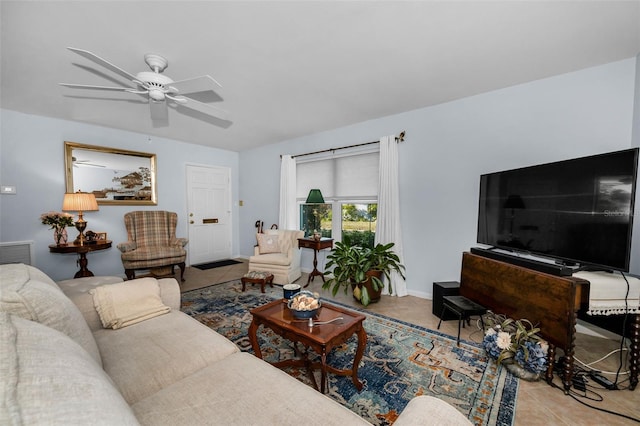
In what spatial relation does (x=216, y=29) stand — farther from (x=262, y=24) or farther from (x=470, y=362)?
(x=470, y=362)

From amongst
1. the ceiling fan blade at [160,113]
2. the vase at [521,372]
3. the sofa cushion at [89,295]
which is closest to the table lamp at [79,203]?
the ceiling fan blade at [160,113]

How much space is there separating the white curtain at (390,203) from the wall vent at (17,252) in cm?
485

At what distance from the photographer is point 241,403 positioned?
1.00 meters

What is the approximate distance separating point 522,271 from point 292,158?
12.3ft

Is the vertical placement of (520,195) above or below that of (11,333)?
above

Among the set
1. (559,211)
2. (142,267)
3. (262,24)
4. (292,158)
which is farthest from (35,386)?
(292,158)

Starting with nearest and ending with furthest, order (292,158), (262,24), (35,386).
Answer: (35,386) → (262,24) → (292,158)

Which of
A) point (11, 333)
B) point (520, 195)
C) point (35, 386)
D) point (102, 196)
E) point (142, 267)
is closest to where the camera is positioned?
point (35, 386)

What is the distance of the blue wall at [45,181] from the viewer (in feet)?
11.0

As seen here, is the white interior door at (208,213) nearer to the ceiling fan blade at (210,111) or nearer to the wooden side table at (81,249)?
the wooden side table at (81,249)

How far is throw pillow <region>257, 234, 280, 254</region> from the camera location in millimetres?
4074

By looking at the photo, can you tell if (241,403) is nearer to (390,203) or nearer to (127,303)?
(127,303)

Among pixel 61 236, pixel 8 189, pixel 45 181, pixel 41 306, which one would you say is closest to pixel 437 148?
pixel 41 306

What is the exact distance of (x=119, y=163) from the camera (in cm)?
416
